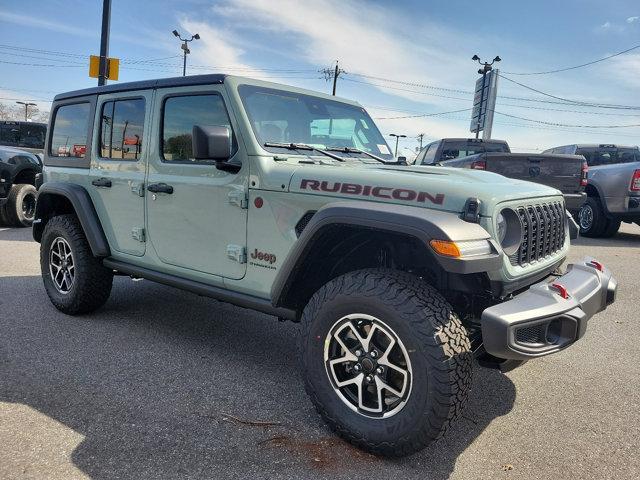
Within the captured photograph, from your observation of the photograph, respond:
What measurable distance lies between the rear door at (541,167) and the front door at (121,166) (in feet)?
20.7

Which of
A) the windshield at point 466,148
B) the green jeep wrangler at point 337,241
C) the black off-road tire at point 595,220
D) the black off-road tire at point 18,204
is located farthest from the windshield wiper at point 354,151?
the windshield at point 466,148

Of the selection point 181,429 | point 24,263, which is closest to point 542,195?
point 181,429

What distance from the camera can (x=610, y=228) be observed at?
980cm

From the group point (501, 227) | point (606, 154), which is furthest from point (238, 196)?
point (606, 154)

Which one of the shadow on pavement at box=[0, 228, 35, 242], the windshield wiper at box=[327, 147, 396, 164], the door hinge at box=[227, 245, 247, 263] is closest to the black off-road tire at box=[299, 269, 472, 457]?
the door hinge at box=[227, 245, 247, 263]

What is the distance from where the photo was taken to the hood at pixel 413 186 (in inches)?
93.8

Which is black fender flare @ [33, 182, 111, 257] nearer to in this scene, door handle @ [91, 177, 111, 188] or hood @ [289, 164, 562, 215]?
door handle @ [91, 177, 111, 188]

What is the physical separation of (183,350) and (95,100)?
2.22m

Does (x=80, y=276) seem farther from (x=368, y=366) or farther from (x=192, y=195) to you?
(x=368, y=366)

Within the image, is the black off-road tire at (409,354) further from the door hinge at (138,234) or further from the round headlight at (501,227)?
the door hinge at (138,234)

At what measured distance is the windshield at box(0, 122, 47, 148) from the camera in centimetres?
1195

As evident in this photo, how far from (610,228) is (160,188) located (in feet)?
29.9

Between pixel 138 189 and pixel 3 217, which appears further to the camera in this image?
pixel 3 217

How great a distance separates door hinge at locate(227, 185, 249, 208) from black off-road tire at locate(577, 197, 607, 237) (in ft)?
27.5
